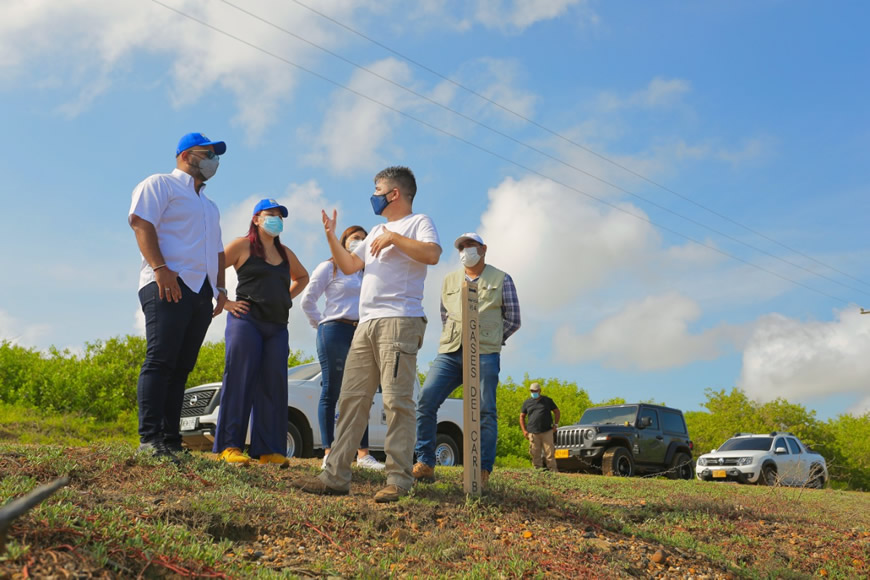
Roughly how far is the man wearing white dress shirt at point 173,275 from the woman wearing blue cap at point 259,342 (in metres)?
0.57

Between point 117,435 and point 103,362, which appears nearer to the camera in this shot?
point 117,435

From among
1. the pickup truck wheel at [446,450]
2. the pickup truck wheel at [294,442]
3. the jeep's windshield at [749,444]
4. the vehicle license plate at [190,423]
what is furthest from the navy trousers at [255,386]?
the jeep's windshield at [749,444]

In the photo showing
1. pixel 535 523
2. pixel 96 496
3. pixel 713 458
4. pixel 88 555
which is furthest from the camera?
pixel 713 458

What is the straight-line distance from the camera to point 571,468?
17.5m

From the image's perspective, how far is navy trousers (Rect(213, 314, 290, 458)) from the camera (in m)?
6.69

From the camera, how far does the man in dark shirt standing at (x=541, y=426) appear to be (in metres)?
15.6

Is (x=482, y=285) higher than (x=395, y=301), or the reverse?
(x=482, y=285)

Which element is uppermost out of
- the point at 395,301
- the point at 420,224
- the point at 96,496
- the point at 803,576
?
the point at 420,224

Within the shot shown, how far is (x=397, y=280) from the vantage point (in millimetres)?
5246

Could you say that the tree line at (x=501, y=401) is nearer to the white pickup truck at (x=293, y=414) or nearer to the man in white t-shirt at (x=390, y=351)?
the white pickup truck at (x=293, y=414)

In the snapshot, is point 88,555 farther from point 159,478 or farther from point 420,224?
point 420,224

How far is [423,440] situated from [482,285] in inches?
58.6

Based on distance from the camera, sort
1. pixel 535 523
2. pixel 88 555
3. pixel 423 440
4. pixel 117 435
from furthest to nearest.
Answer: pixel 117 435, pixel 423 440, pixel 535 523, pixel 88 555

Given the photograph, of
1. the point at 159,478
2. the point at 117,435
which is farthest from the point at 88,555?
the point at 117,435
